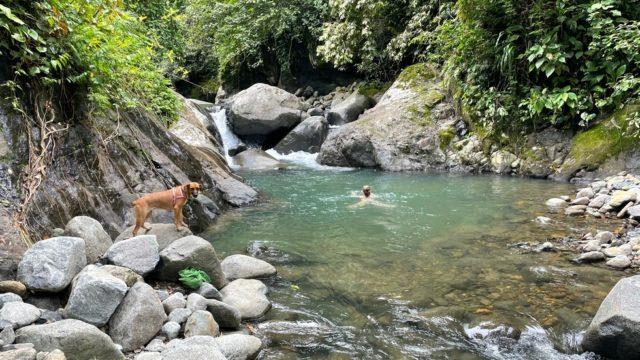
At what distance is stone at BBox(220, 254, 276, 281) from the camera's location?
564cm

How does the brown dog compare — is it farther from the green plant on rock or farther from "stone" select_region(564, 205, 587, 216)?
"stone" select_region(564, 205, 587, 216)

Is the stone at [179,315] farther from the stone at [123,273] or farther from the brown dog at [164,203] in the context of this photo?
the brown dog at [164,203]

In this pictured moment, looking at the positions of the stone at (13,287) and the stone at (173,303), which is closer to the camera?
the stone at (13,287)

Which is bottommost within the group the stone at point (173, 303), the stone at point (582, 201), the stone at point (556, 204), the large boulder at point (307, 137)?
the stone at point (556, 204)

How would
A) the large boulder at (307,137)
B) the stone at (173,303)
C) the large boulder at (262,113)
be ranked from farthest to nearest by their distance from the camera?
the large boulder at (262,113), the large boulder at (307,137), the stone at (173,303)

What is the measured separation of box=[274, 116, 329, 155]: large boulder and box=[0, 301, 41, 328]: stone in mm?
14505

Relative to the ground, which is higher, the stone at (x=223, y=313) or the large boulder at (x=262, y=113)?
the large boulder at (x=262, y=113)

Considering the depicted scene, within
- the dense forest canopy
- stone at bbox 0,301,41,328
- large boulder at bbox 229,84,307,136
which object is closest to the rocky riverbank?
stone at bbox 0,301,41,328

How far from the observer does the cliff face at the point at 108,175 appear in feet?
16.9

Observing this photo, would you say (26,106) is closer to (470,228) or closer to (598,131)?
(470,228)

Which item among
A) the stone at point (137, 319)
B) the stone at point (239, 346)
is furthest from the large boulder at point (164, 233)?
the stone at point (239, 346)

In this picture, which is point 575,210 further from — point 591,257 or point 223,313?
point 223,313

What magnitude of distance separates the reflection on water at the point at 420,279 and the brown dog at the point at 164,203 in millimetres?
1073

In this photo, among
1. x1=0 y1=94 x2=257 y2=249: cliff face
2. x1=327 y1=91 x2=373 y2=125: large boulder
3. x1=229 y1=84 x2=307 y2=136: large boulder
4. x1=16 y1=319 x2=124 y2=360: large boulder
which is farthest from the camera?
x1=327 y1=91 x2=373 y2=125: large boulder
